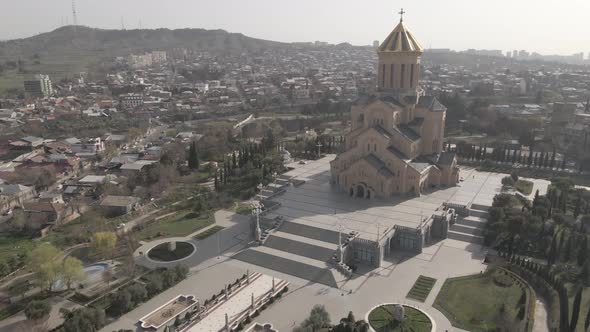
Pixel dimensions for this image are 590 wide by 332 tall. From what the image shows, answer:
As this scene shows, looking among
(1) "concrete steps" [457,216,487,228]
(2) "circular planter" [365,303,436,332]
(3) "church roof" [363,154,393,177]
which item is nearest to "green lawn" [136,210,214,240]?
(3) "church roof" [363,154,393,177]

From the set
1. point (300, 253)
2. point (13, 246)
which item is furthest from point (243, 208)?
point (13, 246)

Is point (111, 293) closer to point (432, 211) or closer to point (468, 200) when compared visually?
point (432, 211)

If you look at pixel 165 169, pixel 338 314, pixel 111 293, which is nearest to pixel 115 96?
pixel 165 169

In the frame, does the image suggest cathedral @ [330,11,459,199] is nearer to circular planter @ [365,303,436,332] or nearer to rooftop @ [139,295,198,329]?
circular planter @ [365,303,436,332]

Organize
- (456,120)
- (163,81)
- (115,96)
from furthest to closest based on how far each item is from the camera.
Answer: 1. (163,81)
2. (115,96)
3. (456,120)

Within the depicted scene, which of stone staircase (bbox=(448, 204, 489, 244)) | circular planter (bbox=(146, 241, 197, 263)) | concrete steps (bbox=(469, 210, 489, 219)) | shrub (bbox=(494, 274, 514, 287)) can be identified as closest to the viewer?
shrub (bbox=(494, 274, 514, 287))

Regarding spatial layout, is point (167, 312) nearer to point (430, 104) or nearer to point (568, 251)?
point (568, 251)
